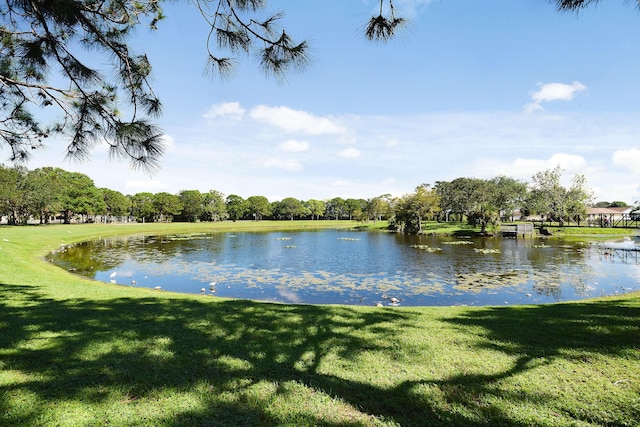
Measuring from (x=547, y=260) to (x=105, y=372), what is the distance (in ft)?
88.3

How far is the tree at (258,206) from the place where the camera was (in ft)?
379

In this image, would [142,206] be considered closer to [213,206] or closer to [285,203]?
[213,206]

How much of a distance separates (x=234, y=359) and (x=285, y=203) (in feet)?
378

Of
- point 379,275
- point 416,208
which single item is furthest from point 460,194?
point 379,275

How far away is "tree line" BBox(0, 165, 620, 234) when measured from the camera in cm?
5491

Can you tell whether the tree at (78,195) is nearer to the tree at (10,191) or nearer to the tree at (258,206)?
the tree at (10,191)

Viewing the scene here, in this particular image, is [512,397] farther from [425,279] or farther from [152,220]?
[152,220]

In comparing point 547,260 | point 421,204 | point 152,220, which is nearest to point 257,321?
point 547,260

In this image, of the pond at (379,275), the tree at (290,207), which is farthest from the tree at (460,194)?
the tree at (290,207)

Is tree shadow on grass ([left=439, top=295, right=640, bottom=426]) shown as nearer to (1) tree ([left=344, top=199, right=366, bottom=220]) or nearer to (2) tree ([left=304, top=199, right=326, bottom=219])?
(2) tree ([left=304, top=199, right=326, bottom=219])

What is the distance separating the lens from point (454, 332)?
6.04 metres

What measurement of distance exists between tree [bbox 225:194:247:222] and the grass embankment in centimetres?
11101

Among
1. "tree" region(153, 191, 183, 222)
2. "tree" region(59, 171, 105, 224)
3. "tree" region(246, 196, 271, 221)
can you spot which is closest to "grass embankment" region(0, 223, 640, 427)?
"tree" region(59, 171, 105, 224)

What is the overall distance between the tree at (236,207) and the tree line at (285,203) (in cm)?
32
